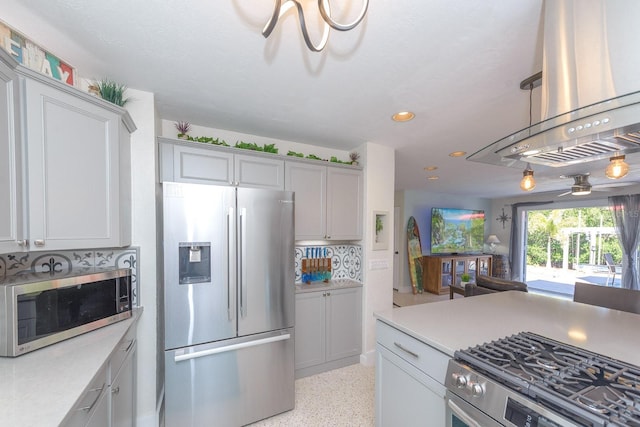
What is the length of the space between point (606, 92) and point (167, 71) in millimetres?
2062

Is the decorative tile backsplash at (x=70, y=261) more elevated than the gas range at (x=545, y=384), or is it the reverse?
the decorative tile backsplash at (x=70, y=261)

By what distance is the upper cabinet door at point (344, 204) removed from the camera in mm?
2713

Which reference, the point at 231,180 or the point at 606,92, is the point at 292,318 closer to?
the point at 231,180

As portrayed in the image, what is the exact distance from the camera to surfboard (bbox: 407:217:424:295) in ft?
19.2

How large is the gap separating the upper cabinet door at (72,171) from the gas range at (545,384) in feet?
6.46

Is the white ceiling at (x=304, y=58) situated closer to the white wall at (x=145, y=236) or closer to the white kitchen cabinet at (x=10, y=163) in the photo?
the white wall at (x=145, y=236)

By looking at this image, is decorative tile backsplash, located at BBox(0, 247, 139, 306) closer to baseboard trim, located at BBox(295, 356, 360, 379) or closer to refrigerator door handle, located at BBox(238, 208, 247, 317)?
refrigerator door handle, located at BBox(238, 208, 247, 317)

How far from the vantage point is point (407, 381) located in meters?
1.34

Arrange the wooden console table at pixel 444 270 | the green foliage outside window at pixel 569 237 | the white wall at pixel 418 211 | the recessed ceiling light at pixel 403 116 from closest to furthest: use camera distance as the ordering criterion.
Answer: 1. the recessed ceiling light at pixel 403 116
2. the green foliage outside window at pixel 569 237
3. the wooden console table at pixel 444 270
4. the white wall at pixel 418 211

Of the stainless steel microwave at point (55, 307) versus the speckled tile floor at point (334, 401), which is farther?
the speckled tile floor at point (334, 401)

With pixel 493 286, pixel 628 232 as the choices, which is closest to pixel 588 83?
pixel 493 286

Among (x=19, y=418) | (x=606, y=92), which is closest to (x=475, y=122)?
(x=606, y=92)

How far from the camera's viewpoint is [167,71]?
1.52 metres

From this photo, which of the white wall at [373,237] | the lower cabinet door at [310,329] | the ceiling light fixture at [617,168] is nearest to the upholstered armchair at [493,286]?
the white wall at [373,237]
